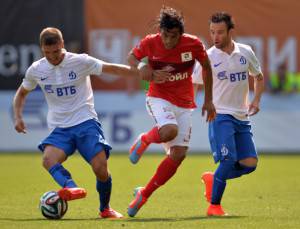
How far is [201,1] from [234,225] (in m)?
13.2

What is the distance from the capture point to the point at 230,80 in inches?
431

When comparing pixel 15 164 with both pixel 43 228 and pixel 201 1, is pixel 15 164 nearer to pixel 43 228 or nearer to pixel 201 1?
pixel 201 1

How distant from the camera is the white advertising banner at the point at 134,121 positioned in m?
21.9

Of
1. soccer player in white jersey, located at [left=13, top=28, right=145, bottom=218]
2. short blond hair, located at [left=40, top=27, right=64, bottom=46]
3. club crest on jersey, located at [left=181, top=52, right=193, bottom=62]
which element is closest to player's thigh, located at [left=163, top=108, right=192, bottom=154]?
club crest on jersey, located at [left=181, top=52, right=193, bottom=62]

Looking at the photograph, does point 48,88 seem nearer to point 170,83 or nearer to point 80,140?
point 80,140

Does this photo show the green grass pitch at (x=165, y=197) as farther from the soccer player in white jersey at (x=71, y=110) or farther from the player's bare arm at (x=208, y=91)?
the player's bare arm at (x=208, y=91)

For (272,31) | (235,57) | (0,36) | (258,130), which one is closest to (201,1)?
(272,31)

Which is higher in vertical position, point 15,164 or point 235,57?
point 235,57

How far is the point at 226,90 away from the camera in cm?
1091

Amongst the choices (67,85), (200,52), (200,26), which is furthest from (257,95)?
(200,26)

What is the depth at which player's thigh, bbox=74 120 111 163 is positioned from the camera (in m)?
10.4

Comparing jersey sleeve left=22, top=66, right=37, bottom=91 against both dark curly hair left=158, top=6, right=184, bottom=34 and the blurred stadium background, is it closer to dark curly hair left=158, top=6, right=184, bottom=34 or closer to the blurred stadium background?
dark curly hair left=158, top=6, right=184, bottom=34

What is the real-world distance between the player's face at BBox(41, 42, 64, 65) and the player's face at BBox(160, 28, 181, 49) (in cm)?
110

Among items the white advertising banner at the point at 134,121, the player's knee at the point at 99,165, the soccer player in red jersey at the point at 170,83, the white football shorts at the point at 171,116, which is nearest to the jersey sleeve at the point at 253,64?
the soccer player in red jersey at the point at 170,83
